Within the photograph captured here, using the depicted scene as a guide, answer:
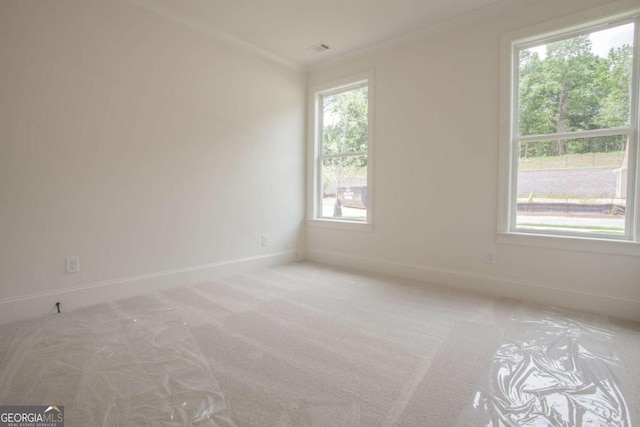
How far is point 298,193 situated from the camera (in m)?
4.52

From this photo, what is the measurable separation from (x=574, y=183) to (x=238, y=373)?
9.96 ft

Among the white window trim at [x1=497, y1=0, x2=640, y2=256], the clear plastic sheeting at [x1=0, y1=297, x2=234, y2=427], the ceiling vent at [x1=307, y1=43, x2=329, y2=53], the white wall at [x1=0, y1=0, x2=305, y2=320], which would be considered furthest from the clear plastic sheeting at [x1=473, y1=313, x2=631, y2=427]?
the ceiling vent at [x1=307, y1=43, x2=329, y2=53]

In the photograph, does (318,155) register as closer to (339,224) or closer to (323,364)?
(339,224)

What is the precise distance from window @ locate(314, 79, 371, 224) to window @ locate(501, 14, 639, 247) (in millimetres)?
1585

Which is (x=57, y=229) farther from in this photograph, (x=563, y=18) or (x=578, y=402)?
(x=563, y=18)

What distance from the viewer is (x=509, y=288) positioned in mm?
3012

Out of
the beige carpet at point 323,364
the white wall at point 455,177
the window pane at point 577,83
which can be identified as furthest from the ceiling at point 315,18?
the beige carpet at point 323,364

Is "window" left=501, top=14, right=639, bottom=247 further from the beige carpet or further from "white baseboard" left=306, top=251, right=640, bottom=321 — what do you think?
the beige carpet

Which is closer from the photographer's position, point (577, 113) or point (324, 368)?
point (324, 368)

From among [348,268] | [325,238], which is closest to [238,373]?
[348,268]

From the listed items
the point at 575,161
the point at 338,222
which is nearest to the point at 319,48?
the point at 338,222

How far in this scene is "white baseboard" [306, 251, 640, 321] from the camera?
2545mm

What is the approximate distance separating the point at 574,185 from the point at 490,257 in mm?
928

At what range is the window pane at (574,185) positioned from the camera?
258 cm
